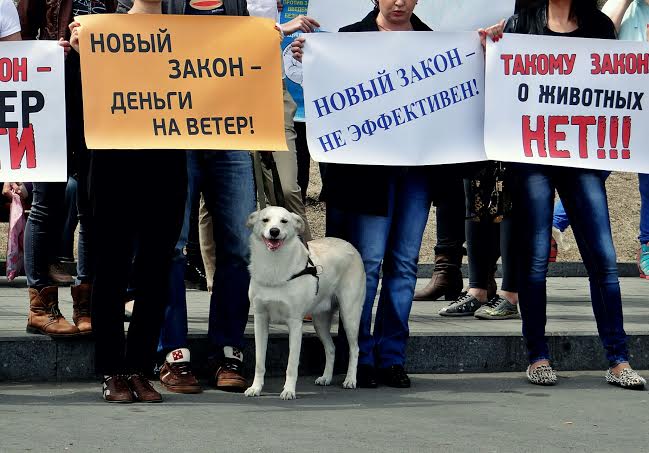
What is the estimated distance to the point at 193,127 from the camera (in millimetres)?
7203

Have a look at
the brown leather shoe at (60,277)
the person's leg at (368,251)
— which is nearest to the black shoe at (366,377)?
the person's leg at (368,251)

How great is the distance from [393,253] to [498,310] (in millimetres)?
1614

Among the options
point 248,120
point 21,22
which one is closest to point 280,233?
point 248,120

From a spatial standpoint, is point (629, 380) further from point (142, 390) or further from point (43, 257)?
point (43, 257)

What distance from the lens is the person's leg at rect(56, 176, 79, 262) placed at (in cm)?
1043

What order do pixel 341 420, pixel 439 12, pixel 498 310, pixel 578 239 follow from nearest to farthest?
pixel 341 420 → pixel 578 239 → pixel 439 12 → pixel 498 310

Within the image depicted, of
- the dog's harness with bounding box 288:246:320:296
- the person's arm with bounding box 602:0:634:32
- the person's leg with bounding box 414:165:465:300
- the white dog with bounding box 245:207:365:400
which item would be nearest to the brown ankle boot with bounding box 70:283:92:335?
the white dog with bounding box 245:207:365:400

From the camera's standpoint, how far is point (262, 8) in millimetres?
8883

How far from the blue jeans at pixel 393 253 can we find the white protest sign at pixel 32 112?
1.58 metres

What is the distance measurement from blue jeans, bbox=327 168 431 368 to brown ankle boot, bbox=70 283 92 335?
143 cm

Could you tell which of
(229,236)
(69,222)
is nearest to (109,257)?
(229,236)

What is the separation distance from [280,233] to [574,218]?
1.62 metres

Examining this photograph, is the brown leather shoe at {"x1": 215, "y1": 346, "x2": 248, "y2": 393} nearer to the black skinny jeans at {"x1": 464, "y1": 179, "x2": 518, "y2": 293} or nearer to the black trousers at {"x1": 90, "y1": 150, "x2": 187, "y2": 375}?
the black trousers at {"x1": 90, "y1": 150, "x2": 187, "y2": 375}

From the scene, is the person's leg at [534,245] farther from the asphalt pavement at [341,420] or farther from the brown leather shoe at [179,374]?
the brown leather shoe at [179,374]
